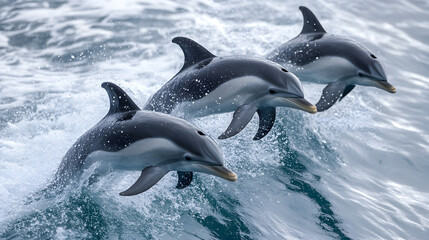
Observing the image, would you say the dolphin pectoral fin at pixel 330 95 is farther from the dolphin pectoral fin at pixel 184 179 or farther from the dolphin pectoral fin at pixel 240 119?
the dolphin pectoral fin at pixel 184 179

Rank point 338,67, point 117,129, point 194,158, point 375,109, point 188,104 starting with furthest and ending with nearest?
point 375,109 < point 338,67 < point 188,104 < point 117,129 < point 194,158

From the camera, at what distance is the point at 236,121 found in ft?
22.8

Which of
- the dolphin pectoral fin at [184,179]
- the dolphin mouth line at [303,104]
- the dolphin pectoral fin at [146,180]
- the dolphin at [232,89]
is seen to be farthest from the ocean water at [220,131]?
the dolphin mouth line at [303,104]

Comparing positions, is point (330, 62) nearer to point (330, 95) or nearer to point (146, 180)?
point (330, 95)

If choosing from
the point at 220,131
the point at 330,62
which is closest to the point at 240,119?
the point at 220,131

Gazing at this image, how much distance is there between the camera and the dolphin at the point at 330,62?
7.89 meters

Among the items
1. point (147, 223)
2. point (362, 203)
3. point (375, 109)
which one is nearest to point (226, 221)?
point (147, 223)

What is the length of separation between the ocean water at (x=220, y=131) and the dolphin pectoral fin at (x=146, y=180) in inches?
28.2

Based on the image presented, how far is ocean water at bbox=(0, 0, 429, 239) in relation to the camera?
6.50 meters

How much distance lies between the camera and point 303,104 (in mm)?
6871

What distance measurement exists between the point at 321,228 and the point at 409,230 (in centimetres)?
123

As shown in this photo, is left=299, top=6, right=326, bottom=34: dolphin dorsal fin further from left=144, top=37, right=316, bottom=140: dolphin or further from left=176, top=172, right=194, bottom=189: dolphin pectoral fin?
left=176, top=172, right=194, bottom=189: dolphin pectoral fin

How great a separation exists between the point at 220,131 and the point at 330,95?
1.55m

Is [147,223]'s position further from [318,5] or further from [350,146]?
[318,5]
